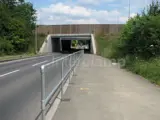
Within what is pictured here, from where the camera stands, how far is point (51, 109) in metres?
8.88

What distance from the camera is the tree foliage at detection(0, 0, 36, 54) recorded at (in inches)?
2803

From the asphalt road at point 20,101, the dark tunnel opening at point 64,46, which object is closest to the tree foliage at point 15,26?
the dark tunnel opening at point 64,46

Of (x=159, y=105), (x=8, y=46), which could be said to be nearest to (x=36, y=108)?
(x=159, y=105)

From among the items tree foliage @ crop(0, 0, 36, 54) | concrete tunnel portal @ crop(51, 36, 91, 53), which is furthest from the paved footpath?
concrete tunnel portal @ crop(51, 36, 91, 53)

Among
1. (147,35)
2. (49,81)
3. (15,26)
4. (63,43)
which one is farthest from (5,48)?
(63,43)

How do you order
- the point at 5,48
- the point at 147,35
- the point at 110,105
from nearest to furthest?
the point at 110,105, the point at 147,35, the point at 5,48

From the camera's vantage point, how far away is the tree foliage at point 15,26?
71.2m

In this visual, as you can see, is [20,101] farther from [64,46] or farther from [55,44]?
[64,46]

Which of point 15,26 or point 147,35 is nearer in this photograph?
point 147,35

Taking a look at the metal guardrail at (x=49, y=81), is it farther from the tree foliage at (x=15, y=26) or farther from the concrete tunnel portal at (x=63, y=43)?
the concrete tunnel portal at (x=63, y=43)

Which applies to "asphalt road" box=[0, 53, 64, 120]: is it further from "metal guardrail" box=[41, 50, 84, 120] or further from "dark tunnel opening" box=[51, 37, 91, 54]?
"dark tunnel opening" box=[51, 37, 91, 54]

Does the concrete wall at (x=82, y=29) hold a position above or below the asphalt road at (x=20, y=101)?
above

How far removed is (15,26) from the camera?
76.6 m

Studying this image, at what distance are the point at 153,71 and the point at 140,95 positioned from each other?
23.5ft
